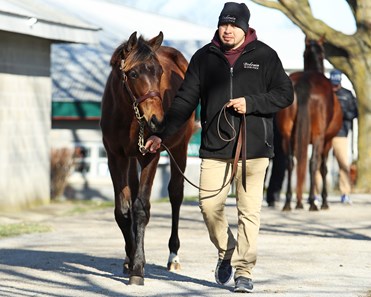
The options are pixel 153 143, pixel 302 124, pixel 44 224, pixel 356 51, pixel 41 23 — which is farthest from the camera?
pixel 356 51

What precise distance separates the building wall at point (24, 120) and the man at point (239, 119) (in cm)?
844

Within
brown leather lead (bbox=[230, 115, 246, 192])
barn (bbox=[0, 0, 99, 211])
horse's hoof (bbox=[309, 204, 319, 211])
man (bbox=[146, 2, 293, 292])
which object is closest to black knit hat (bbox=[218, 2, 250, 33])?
man (bbox=[146, 2, 293, 292])

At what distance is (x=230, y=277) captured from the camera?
928 cm

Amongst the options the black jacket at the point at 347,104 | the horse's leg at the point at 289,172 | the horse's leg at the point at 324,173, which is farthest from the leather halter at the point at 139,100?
the black jacket at the point at 347,104

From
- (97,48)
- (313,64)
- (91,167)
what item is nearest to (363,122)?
(313,64)

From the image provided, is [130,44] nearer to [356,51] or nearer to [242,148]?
[242,148]

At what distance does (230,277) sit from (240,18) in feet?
6.57

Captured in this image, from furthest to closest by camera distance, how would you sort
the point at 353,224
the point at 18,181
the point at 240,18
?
the point at 18,181, the point at 353,224, the point at 240,18

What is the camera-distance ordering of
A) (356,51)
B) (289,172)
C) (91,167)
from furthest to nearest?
(91,167) < (356,51) < (289,172)

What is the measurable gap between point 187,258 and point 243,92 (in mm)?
3039

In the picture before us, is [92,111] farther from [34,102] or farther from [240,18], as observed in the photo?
[240,18]

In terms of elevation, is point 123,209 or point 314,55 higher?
point 314,55

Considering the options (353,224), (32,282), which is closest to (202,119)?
(32,282)

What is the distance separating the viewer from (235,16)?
28.8 feet
